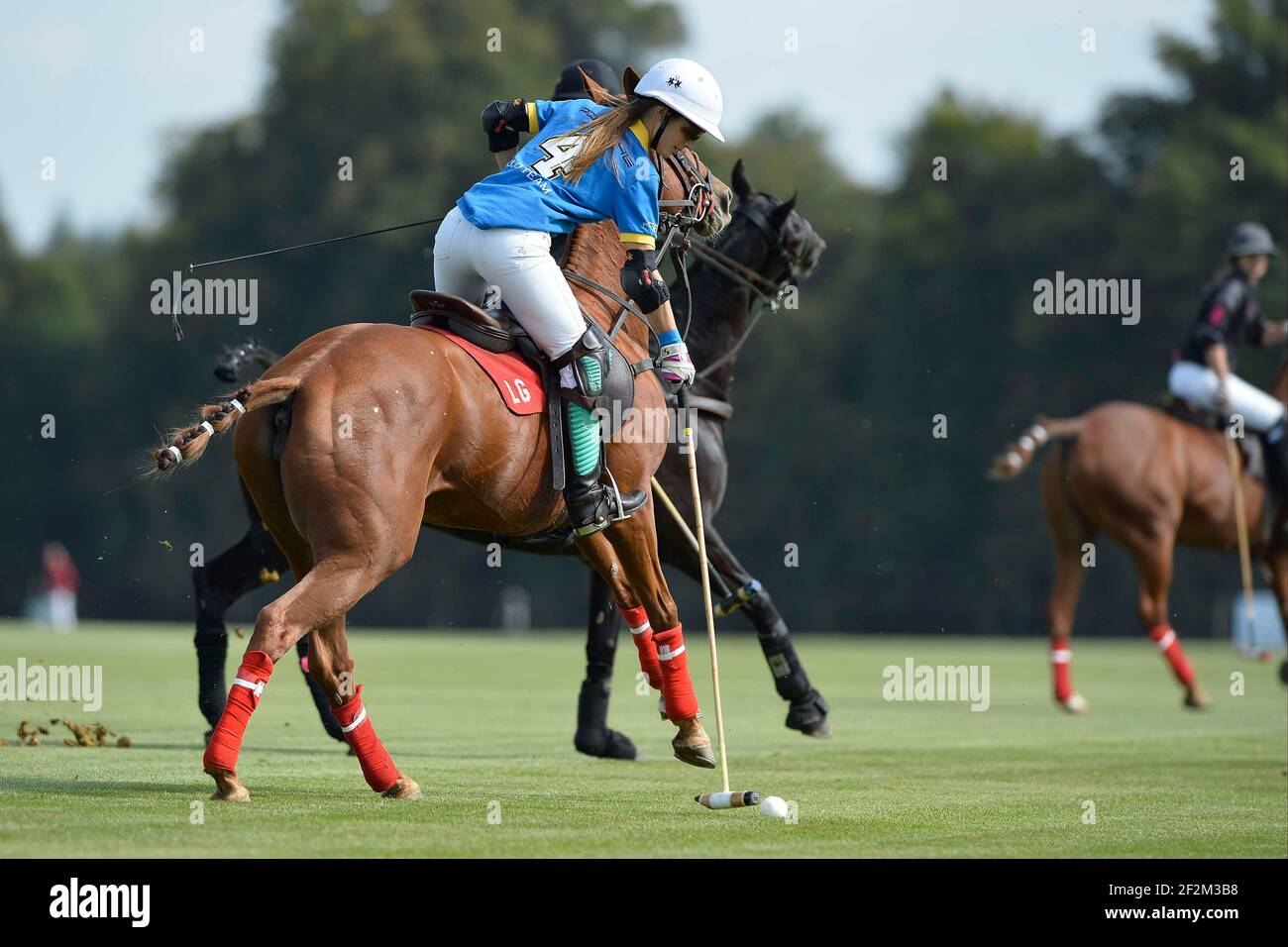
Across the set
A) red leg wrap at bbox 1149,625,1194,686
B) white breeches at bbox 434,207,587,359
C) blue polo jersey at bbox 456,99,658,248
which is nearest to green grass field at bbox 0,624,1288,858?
red leg wrap at bbox 1149,625,1194,686

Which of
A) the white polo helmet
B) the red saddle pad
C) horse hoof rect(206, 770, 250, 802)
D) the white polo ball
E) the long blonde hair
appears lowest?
the white polo ball

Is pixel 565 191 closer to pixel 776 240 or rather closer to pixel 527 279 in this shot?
pixel 527 279

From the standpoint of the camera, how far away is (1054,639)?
1538 cm

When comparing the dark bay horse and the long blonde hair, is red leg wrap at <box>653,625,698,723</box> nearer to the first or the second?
the dark bay horse

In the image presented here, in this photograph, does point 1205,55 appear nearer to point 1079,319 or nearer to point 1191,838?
point 1079,319

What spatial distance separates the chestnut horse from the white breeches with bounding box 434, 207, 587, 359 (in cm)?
39

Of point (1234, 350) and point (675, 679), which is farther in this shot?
point (1234, 350)

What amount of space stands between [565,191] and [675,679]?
216 cm

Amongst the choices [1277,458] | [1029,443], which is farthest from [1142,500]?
[1277,458]

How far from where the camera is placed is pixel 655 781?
8.99 metres

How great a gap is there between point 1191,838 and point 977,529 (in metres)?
33.3

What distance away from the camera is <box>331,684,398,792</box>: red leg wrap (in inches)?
299
